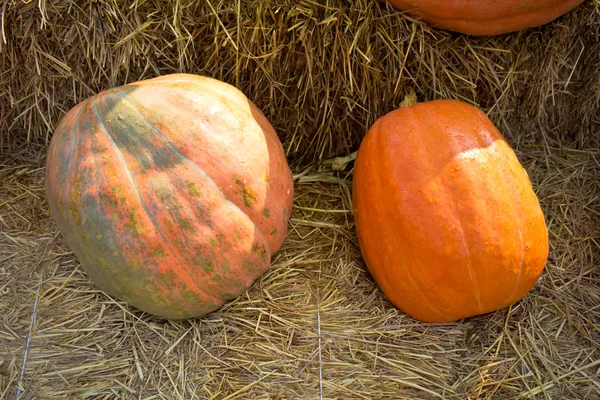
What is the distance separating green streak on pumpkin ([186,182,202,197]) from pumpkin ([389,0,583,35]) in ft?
3.40

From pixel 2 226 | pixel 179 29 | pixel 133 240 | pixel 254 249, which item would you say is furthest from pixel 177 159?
pixel 2 226

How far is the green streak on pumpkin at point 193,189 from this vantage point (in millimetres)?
1656

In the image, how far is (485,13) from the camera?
6.31ft

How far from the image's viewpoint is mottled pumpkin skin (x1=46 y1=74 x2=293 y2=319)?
1.64 meters

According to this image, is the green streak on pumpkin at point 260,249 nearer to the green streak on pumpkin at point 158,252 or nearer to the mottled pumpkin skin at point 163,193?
the mottled pumpkin skin at point 163,193

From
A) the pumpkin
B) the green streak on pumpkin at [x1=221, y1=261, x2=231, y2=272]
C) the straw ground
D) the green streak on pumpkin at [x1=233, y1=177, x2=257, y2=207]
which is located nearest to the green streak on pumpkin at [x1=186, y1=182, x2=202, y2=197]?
the green streak on pumpkin at [x1=233, y1=177, x2=257, y2=207]

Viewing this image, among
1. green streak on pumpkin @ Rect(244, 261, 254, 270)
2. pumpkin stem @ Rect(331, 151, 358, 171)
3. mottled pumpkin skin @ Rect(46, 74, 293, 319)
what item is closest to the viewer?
mottled pumpkin skin @ Rect(46, 74, 293, 319)

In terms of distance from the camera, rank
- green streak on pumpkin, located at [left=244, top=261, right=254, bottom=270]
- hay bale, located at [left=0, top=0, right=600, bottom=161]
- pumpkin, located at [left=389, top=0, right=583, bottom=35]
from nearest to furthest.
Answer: green streak on pumpkin, located at [left=244, top=261, right=254, bottom=270] → pumpkin, located at [left=389, top=0, right=583, bottom=35] → hay bale, located at [left=0, top=0, right=600, bottom=161]

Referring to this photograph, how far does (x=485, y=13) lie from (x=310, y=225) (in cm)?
109

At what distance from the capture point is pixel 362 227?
1.94m

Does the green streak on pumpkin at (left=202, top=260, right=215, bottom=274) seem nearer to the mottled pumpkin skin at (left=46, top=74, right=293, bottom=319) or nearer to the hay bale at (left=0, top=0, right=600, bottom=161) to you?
the mottled pumpkin skin at (left=46, top=74, right=293, bottom=319)

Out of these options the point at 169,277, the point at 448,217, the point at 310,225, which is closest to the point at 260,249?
the point at 169,277

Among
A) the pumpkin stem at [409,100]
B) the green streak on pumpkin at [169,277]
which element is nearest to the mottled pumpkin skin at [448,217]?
→ the pumpkin stem at [409,100]

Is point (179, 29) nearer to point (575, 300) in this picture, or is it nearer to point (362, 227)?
point (362, 227)
